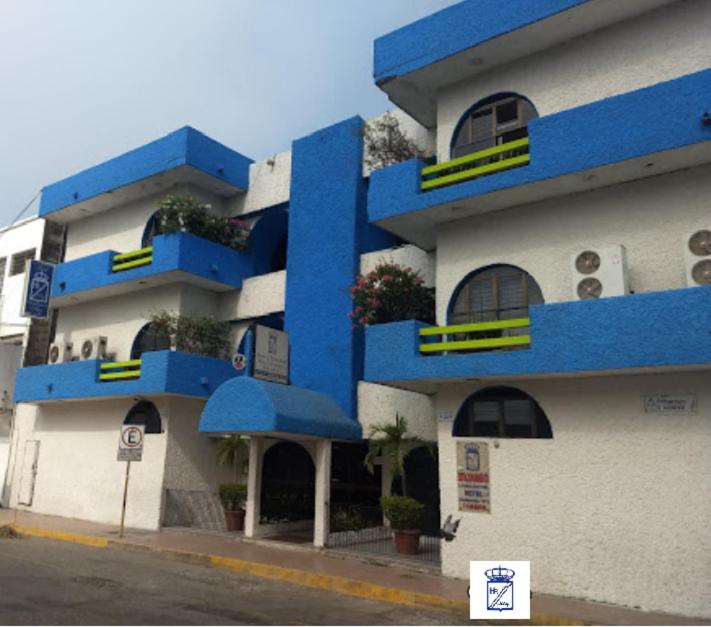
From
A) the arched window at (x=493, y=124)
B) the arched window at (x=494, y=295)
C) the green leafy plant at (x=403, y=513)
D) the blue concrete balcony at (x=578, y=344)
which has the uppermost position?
the arched window at (x=493, y=124)

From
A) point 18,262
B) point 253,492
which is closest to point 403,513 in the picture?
point 253,492

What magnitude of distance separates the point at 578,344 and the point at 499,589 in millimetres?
4216

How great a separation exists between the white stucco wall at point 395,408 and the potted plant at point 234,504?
4.11 m

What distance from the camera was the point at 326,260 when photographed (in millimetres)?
18047

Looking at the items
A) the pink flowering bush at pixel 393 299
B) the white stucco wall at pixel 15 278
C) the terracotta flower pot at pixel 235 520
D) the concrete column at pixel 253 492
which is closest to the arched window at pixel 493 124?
the pink flowering bush at pixel 393 299

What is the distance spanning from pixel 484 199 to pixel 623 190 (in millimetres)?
2628

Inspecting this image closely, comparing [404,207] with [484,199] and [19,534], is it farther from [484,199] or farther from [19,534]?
[19,534]

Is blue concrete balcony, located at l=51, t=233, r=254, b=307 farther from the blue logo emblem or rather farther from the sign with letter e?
the blue logo emblem

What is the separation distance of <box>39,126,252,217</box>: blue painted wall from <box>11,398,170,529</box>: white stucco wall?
7453 millimetres

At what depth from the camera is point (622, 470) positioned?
1082cm

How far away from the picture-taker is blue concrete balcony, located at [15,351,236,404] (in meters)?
17.8

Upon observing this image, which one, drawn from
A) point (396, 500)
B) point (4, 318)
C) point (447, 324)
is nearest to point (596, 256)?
point (447, 324)

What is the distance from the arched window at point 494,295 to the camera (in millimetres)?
12789

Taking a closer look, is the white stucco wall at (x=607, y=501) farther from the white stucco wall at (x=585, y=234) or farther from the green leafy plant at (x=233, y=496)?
the green leafy plant at (x=233, y=496)
